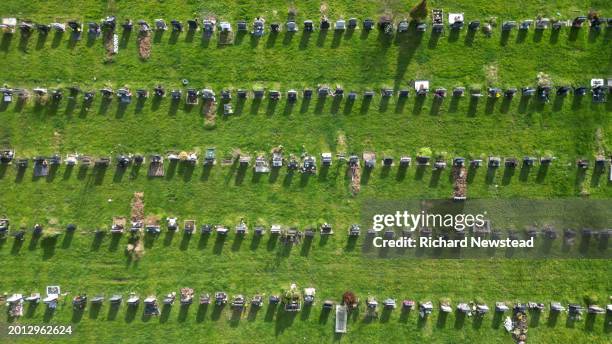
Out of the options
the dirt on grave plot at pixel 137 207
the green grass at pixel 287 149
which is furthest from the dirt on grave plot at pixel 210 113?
the dirt on grave plot at pixel 137 207

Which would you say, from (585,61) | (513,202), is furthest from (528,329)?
(585,61)

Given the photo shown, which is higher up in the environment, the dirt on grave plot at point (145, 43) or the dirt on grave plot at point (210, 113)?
the dirt on grave plot at point (145, 43)

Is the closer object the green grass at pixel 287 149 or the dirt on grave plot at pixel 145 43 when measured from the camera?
the green grass at pixel 287 149

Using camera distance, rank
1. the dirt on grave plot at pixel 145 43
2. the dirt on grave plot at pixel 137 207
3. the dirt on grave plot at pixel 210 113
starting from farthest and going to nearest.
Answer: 1. the dirt on grave plot at pixel 145 43
2. the dirt on grave plot at pixel 210 113
3. the dirt on grave plot at pixel 137 207

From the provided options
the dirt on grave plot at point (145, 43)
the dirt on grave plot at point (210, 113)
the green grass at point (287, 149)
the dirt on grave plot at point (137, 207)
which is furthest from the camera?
the dirt on grave plot at point (145, 43)

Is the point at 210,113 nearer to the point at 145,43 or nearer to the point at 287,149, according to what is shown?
the point at 287,149

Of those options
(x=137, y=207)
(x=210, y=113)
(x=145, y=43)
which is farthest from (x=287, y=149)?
(x=145, y=43)

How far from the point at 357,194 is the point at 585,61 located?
38.2ft

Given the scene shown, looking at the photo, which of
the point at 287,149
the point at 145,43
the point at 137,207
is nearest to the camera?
the point at 137,207

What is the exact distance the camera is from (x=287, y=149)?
20.8 meters

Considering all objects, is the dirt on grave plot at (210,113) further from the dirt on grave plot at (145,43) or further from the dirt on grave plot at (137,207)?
the dirt on grave plot at (137,207)

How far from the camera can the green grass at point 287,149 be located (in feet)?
67.3

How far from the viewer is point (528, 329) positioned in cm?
2048

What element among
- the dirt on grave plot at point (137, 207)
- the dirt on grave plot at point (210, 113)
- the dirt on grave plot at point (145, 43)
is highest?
the dirt on grave plot at point (145, 43)
